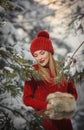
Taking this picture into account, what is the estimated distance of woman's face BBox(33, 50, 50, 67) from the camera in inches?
171

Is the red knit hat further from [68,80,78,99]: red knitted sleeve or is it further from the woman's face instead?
[68,80,78,99]: red knitted sleeve

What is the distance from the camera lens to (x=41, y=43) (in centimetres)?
434

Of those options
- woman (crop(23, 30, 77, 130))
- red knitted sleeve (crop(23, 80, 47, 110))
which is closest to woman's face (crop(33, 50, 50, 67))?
woman (crop(23, 30, 77, 130))

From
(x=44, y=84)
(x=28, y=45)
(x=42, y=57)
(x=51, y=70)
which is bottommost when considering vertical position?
(x=44, y=84)

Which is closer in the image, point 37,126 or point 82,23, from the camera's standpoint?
point 37,126

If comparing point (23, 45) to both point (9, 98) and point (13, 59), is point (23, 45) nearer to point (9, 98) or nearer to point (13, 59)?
point (13, 59)

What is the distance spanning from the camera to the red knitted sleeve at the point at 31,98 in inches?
166

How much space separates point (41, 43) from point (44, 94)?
1.58ft

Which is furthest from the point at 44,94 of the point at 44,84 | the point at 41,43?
the point at 41,43

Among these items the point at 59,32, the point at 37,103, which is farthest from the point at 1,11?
the point at 37,103

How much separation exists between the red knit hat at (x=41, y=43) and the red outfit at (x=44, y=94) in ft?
0.63

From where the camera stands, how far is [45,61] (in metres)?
4.34

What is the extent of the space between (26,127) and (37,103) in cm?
24

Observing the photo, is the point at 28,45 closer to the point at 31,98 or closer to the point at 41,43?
the point at 41,43
